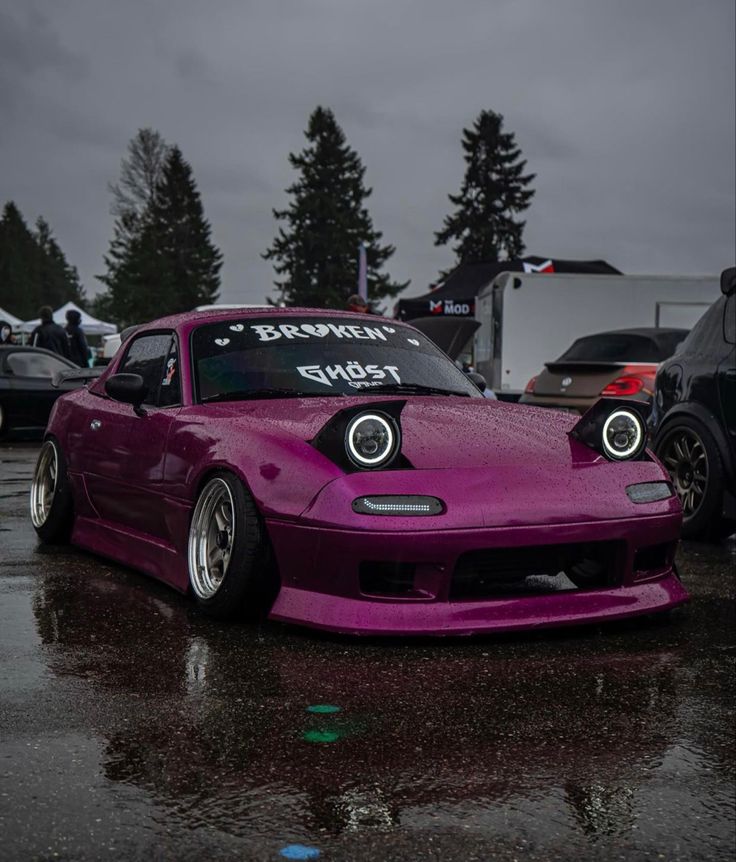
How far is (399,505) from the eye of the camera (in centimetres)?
403

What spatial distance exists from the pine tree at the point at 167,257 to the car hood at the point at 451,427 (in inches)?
2570

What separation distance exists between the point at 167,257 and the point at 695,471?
225 ft

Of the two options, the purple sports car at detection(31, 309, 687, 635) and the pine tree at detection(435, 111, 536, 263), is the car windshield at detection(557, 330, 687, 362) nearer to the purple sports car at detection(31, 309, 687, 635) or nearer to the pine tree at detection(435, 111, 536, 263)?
the purple sports car at detection(31, 309, 687, 635)

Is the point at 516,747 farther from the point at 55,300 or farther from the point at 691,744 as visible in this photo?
the point at 55,300

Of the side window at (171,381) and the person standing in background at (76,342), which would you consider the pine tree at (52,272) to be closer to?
the person standing in background at (76,342)

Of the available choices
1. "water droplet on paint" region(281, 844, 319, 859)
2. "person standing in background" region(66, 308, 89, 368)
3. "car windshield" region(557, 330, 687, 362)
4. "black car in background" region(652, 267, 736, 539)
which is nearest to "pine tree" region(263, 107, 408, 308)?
"person standing in background" region(66, 308, 89, 368)

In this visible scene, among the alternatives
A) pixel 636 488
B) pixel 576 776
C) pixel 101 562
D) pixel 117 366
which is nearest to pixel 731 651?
pixel 636 488

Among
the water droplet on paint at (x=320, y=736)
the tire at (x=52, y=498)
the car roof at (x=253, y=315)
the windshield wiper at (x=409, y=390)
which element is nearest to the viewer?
the water droplet on paint at (x=320, y=736)

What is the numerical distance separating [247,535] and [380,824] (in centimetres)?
183

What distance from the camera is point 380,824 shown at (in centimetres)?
254

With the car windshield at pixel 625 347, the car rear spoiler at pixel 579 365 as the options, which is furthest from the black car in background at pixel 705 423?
the car windshield at pixel 625 347

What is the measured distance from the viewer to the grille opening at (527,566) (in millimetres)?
4105

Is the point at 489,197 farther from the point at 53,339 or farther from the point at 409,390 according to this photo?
the point at 409,390

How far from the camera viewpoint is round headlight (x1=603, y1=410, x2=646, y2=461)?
4.55 m
